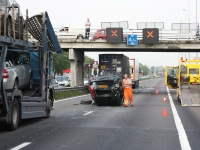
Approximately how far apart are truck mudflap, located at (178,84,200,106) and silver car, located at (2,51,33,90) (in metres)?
12.5

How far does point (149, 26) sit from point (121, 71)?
5668 mm

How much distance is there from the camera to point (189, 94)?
89.0 feet

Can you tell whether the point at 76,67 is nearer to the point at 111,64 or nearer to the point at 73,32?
the point at 73,32

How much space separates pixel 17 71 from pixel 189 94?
15.2 meters

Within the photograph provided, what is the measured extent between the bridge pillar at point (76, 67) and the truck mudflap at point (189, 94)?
61.1 ft

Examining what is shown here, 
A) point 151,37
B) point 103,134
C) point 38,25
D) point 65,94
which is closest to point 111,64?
point 151,37

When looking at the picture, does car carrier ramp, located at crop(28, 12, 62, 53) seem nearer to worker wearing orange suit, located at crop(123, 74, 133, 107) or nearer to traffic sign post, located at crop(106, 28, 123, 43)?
worker wearing orange suit, located at crop(123, 74, 133, 107)

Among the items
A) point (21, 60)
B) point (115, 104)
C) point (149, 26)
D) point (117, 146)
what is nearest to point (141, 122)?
point (21, 60)

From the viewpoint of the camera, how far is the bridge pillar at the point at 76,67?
44.8 metres

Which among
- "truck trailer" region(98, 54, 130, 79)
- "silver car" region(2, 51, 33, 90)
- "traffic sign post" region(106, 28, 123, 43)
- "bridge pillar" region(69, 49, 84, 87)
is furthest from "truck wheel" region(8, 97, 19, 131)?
"bridge pillar" region(69, 49, 84, 87)

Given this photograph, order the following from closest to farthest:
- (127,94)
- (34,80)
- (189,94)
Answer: (34,80)
(127,94)
(189,94)

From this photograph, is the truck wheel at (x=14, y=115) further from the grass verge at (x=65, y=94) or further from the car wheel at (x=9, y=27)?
the grass verge at (x=65, y=94)

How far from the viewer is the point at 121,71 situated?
4175 centimetres

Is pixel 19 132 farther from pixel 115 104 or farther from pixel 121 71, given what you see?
pixel 121 71
